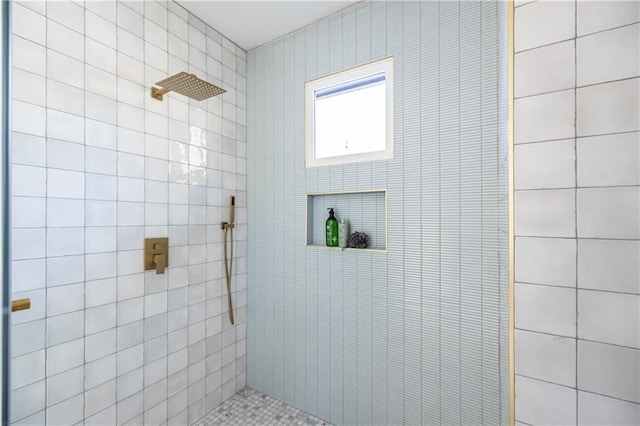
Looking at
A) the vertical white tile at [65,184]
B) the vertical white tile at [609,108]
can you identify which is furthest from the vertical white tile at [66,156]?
the vertical white tile at [609,108]

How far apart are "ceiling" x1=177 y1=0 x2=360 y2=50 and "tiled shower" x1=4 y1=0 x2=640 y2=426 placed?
7cm

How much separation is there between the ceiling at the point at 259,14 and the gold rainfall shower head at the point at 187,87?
603 millimetres

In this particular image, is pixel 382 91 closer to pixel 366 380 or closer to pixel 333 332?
pixel 333 332

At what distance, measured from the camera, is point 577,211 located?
29.6 inches

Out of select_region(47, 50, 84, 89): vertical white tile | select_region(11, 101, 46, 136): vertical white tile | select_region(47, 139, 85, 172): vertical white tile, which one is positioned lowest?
select_region(47, 139, 85, 172): vertical white tile

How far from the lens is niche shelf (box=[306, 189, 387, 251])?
1.72m

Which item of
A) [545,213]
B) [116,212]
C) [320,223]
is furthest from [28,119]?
[545,213]

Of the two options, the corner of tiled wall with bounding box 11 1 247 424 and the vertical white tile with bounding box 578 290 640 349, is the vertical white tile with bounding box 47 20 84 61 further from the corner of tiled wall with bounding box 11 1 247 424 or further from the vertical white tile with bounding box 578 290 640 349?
the vertical white tile with bounding box 578 290 640 349

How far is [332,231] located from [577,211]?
1228mm

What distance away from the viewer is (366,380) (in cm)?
168

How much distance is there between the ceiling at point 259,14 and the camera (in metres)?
1.73

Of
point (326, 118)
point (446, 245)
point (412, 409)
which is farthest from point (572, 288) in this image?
point (326, 118)

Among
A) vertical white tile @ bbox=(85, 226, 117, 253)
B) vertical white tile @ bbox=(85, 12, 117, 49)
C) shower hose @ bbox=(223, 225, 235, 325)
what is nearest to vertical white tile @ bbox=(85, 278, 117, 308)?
vertical white tile @ bbox=(85, 226, 117, 253)

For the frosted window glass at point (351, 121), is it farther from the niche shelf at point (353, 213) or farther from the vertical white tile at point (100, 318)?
the vertical white tile at point (100, 318)
